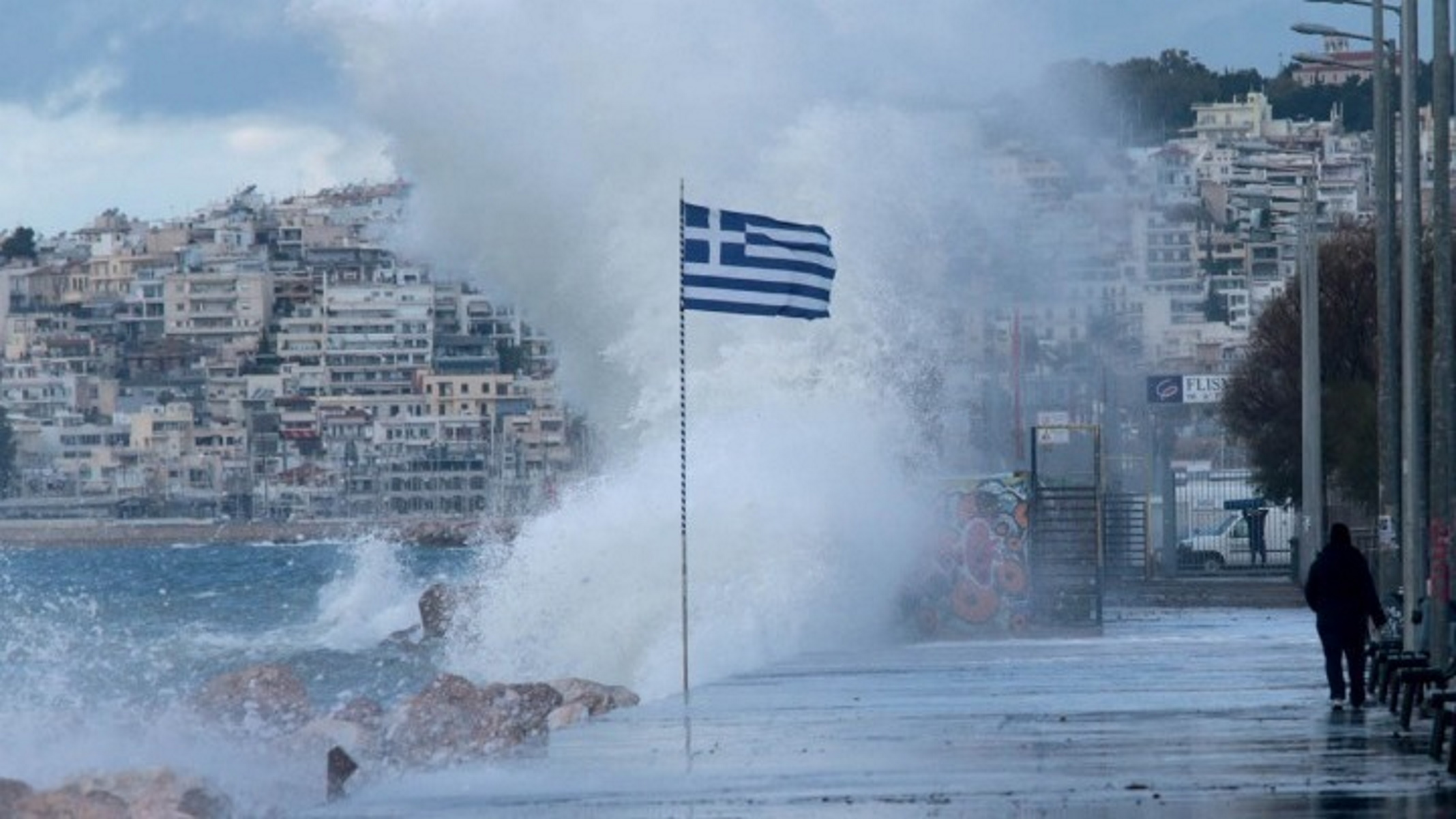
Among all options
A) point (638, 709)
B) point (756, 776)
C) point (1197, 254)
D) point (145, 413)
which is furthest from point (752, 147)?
point (145, 413)

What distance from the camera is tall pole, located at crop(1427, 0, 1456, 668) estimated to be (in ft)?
97.9

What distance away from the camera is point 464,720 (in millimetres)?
27562

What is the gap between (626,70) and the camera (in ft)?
183

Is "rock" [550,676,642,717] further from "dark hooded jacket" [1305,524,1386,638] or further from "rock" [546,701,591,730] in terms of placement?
"dark hooded jacket" [1305,524,1386,638]

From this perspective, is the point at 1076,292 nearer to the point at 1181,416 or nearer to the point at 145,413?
the point at 1181,416

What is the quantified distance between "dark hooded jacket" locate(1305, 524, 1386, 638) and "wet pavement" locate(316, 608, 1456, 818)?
24.6 inches

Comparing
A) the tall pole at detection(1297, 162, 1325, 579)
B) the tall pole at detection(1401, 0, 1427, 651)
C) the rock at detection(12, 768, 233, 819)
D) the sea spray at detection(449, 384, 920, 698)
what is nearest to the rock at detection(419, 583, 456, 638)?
the sea spray at detection(449, 384, 920, 698)

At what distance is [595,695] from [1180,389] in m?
33.3

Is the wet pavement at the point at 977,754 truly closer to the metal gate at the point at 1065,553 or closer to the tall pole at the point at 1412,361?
the tall pole at the point at 1412,361

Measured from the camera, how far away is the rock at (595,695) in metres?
29.8

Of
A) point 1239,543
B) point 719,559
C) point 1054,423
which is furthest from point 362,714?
point 1239,543

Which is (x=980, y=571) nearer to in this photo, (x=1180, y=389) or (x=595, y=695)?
(x=595, y=695)

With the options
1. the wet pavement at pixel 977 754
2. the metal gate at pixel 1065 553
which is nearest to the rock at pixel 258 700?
the wet pavement at pixel 977 754

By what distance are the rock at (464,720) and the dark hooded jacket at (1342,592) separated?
596 centimetres
